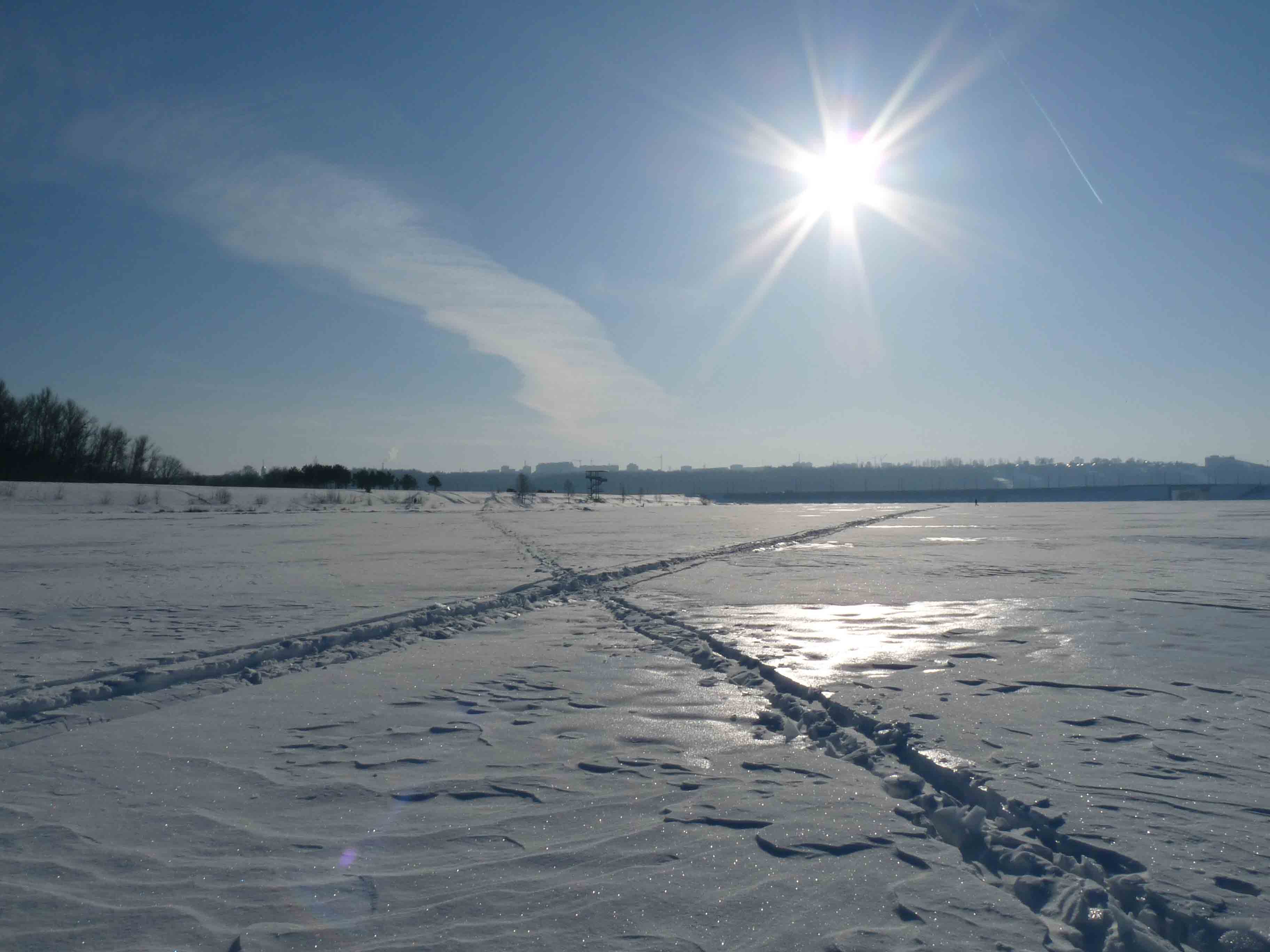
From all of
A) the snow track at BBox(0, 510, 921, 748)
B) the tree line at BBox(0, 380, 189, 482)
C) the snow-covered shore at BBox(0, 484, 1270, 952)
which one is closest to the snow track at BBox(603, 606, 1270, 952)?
the snow-covered shore at BBox(0, 484, 1270, 952)

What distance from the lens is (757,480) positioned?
463 ft

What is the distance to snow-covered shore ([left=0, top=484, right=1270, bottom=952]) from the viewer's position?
108 inches

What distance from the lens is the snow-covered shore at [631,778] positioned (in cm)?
275

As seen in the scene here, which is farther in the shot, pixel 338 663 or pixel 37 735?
pixel 338 663

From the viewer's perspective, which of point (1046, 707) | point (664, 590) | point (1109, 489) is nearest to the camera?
point (1046, 707)

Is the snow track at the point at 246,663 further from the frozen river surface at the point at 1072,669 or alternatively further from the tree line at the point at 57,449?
the tree line at the point at 57,449

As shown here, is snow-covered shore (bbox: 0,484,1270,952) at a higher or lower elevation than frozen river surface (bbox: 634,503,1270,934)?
lower

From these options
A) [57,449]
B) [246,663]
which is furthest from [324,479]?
[246,663]

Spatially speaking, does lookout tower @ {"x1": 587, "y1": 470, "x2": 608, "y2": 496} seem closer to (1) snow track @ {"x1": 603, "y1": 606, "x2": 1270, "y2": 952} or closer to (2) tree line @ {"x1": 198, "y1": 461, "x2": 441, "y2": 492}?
(2) tree line @ {"x1": 198, "y1": 461, "x2": 441, "y2": 492}

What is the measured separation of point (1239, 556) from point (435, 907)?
655 inches

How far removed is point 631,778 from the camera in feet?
13.3

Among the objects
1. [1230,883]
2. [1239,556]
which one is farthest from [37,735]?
[1239,556]

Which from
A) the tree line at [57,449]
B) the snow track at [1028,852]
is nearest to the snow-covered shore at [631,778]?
the snow track at [1028,852]

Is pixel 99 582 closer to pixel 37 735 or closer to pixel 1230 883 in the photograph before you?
pixel 37 735
